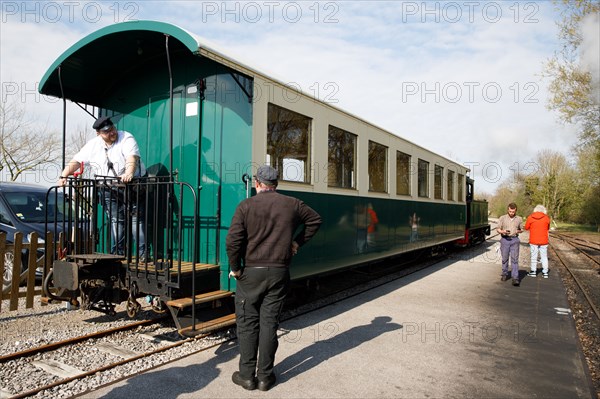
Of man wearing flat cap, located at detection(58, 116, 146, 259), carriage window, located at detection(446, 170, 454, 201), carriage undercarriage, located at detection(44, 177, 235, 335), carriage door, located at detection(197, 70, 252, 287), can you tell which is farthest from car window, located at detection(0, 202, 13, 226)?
carriage window, located at detection(446, 170, 454, 201)

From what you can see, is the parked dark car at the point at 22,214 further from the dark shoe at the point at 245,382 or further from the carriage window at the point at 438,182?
the carriage window at the point at 438,182

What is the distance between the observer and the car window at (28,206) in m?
8.47

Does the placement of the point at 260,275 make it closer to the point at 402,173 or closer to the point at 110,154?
the point at 110,154

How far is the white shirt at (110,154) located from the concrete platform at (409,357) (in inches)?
91.3

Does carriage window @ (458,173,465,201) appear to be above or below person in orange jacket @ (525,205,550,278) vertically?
above

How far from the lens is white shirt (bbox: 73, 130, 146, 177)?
201 inches

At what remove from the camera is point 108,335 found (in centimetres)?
494

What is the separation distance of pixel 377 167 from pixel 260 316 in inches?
186

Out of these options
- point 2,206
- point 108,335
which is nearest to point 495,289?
point 108,335

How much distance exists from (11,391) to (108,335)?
57.6 inches

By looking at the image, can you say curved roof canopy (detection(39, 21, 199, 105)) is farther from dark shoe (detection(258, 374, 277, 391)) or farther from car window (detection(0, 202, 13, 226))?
car window (detection(0, 202, 13, 226))

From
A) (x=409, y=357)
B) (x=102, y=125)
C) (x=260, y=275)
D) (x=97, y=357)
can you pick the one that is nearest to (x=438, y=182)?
(x=409, y=357)

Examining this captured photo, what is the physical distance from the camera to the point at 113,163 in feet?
16.8

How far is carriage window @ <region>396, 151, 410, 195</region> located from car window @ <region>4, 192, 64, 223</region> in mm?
6680
